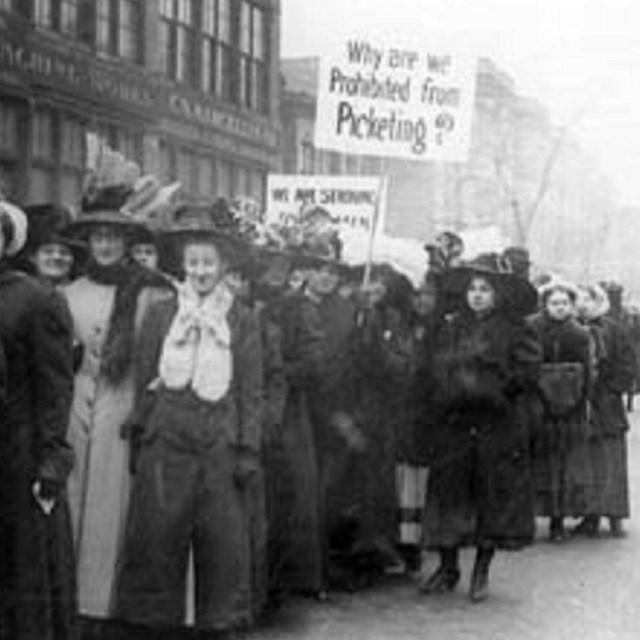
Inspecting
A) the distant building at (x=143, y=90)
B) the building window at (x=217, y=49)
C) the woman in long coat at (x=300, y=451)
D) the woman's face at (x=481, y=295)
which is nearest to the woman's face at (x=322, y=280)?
the woman in long coat at (x=300, y=451)

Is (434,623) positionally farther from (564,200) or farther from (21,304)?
(564,200)

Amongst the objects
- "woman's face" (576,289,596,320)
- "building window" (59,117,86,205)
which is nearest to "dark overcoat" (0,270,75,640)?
"woman's face" (576,289,596,320)

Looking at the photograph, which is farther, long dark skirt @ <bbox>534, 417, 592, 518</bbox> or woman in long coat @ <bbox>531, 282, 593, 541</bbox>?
long dark skirt @ <bbox>534, 417, 592, 518</bbox>

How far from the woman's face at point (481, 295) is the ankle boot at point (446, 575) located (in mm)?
1316

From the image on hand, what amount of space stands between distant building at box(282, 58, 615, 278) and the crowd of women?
24155 millimetres

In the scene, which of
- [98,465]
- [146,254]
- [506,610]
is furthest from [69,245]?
[506,610]

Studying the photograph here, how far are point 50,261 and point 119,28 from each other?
15.6 m

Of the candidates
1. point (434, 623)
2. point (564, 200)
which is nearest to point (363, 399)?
point (434, 623)

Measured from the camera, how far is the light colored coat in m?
6.88

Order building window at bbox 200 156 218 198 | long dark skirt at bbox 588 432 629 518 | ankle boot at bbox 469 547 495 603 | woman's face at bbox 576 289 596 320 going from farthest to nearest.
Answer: building window at bbox 200 156 218 198, woman's face at bbox 576 289 596 320, long dark skirt at bbox 588 432 629 518, ankle boot at bbox 469 547 495 603

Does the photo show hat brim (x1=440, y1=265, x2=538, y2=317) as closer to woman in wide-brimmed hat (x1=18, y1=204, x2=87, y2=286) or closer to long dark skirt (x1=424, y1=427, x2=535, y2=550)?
long dark skirt (x1=424, y1=427, x2=535, y2=550)

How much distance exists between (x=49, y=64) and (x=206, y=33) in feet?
18.1

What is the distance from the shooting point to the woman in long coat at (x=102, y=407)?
270 inches

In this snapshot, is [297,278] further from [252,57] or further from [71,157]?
[252,57]
